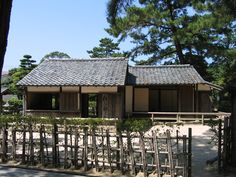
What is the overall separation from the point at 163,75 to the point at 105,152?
1898 cm

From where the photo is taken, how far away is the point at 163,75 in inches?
1112

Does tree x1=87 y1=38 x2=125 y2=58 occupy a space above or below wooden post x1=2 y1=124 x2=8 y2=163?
above

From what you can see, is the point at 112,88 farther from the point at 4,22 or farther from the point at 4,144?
the point at 4,22

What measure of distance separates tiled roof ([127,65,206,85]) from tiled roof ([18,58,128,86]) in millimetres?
1521

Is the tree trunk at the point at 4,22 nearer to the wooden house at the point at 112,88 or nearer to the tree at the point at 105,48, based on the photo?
the wooden house at the point at 112,88

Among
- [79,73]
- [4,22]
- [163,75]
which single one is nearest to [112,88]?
[79,73]

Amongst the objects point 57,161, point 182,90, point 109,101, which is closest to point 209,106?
point 182,90

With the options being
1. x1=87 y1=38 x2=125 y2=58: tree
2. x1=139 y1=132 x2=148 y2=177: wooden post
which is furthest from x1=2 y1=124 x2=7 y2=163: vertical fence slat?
x1=87 y1=38 x2=125 y2=58: tree

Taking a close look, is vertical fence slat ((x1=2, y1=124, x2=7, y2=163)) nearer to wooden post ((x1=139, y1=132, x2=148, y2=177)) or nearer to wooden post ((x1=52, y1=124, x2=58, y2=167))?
wooden post ((x1=52, y1=124, x2=58, y2=167))

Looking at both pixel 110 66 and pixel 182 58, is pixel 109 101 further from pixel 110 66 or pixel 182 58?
pixel 182 58

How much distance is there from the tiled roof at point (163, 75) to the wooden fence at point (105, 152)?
16.4 metres

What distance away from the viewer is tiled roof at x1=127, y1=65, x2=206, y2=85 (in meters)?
26.6

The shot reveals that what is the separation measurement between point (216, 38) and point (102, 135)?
82.3 ft

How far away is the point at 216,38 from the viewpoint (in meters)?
32.6
